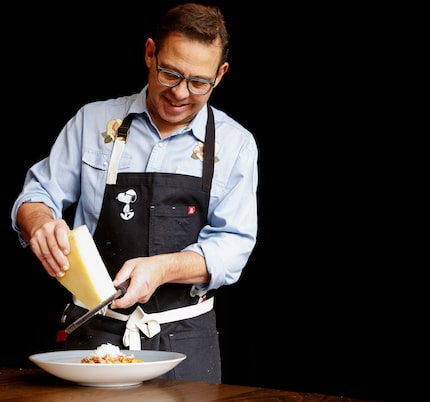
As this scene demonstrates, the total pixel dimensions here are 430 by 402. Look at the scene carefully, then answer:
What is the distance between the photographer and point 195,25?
250cm

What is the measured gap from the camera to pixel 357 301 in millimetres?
3883

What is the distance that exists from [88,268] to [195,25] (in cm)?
86

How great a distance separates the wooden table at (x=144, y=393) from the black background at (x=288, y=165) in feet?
6.45

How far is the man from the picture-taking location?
2506mm

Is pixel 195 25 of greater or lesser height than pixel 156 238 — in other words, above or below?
above

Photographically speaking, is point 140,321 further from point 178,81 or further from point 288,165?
point 288,165

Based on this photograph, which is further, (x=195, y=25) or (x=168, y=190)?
(x=168, y=190)

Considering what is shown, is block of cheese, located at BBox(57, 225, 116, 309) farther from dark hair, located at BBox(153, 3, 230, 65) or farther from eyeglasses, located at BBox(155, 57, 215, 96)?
dark hair, located at BBox(153, 3, 230, 65)

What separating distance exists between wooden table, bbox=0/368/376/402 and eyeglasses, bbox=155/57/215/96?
0.90m

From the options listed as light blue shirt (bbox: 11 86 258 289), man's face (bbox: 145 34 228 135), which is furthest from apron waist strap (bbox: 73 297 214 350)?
man's face (bbox: 145 34 228 135)

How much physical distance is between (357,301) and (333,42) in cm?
120

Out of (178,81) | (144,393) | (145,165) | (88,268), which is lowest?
(144,393)

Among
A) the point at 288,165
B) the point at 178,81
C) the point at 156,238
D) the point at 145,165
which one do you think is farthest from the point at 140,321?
the point at 288,165

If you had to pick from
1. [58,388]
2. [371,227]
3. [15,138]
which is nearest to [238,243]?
[58,388]
